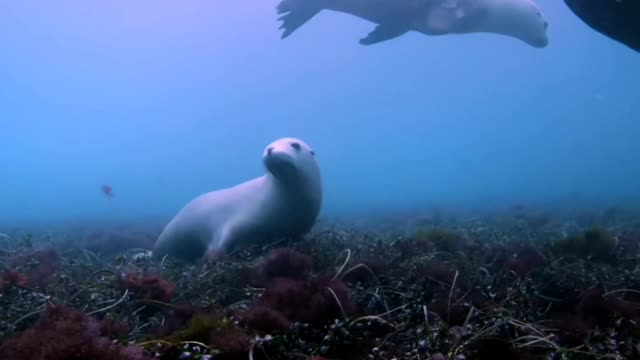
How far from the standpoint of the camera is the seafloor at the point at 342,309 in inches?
97.5

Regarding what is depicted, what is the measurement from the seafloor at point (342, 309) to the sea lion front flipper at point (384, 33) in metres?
5.91

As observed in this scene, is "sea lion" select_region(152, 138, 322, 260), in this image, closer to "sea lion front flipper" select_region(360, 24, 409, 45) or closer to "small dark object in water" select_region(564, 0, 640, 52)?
"small dark object in water" select_region(564, 0, 640, 52)

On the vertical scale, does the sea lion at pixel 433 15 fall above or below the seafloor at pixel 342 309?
above

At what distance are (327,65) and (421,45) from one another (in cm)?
2147

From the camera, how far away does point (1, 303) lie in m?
3.49

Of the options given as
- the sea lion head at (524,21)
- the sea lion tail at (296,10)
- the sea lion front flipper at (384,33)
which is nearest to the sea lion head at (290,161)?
the sea lion front flipper at (384,33)

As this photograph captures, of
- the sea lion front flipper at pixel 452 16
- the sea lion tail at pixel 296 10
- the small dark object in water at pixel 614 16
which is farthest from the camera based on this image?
the sea lion tail at pixel 296 10

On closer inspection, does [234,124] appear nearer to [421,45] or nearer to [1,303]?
[421,45]

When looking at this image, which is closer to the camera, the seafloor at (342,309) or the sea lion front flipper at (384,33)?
the seafloor at (342,309)

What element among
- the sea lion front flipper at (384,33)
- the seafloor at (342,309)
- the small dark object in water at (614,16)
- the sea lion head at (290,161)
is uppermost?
the sea lion front flipper at (384,33)

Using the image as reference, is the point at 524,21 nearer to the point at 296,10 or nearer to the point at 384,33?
the point at 384,33

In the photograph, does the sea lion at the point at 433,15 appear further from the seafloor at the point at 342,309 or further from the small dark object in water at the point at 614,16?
the seafloor at the point at 342,309

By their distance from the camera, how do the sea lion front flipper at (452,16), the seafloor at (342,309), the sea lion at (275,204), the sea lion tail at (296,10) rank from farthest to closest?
the sea lion tail at (296,10) < the sea lion front flipper at (452,16) < the sea lion at (275,204) < the seafloor at (342,309)

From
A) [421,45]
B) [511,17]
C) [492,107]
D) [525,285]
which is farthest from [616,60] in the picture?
[525,285]
